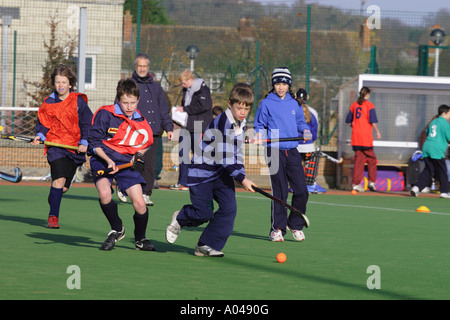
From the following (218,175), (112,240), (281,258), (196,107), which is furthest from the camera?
(196,107)

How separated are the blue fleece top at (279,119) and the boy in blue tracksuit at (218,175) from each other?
1.37 meters

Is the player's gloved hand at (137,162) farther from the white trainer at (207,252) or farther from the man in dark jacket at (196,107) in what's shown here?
the man in dark jacket at (196,107)

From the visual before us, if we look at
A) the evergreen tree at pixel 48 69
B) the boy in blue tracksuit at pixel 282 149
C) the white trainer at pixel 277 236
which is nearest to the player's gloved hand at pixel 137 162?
the boy in blue tracksuit at pixel 282 149

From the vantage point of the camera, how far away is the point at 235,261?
6516 mm

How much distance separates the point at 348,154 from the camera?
53.8ft

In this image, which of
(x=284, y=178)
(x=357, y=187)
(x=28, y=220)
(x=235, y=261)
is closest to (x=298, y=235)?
(x=284, y=178)

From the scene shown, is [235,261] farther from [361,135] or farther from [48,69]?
[48,69]

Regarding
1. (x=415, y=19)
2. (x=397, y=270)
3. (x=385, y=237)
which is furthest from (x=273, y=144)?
(x=415, y=19)

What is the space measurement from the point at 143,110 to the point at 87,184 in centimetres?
467

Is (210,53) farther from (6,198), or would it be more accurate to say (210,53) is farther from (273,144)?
(273,144)

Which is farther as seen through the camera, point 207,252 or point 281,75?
point 281,75

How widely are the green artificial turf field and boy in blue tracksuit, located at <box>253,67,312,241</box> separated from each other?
0.22 metres

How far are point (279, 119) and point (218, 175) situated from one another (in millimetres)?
1552

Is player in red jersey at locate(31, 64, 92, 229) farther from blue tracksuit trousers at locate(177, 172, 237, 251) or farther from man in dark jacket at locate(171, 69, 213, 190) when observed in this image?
man in dark jacket at locate(171, 69, 213, 190)
